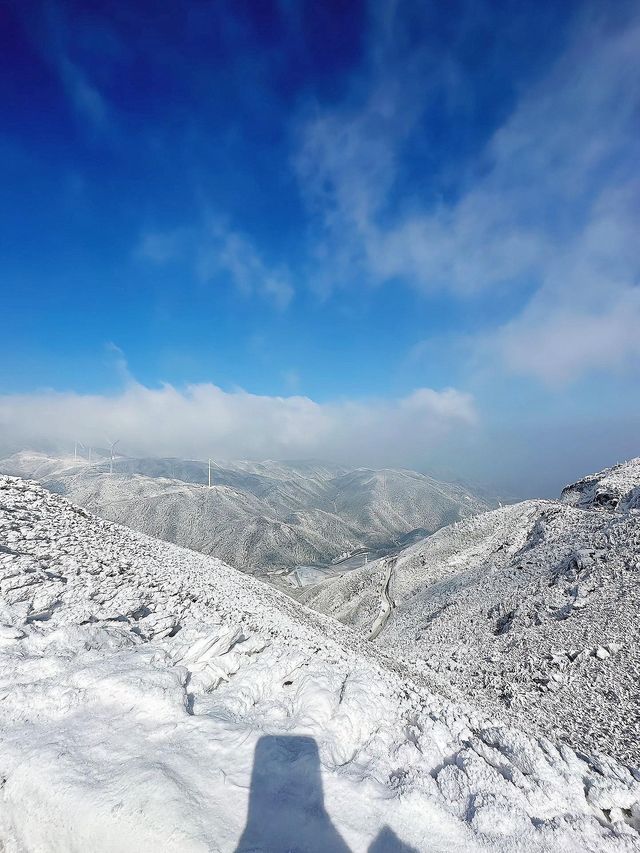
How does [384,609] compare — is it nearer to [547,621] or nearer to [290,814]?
[547,621]

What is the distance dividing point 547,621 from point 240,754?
2137cm

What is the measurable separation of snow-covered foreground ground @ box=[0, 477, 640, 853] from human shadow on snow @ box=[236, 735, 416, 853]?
27 mm

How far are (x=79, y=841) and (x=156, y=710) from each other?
2.68 meters

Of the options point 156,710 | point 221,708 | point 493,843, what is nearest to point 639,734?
point 493,843

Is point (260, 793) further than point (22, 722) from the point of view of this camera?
No

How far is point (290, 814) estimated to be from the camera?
21.1ft

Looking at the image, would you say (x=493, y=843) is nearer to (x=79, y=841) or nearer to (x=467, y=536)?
(x=79, y=841)

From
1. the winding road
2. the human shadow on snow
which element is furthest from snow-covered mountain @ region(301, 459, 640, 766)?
the human shadow on snow

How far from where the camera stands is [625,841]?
7633 millimetres

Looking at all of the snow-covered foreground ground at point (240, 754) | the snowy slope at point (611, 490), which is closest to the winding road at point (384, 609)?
the snowy slope at point (611, 490)

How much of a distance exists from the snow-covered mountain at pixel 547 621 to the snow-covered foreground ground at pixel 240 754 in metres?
6.05

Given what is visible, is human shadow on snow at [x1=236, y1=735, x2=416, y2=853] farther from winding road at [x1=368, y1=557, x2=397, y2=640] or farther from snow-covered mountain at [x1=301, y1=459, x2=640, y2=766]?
winding road at [x1=368, y1=557, x2=397, y2=640]

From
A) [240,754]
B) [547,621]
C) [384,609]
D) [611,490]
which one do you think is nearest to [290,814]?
[240,754]

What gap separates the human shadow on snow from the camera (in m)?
6.01
